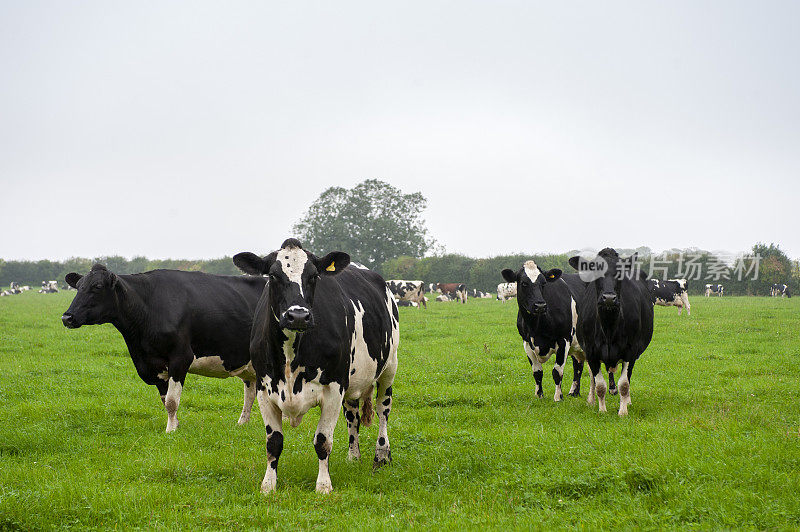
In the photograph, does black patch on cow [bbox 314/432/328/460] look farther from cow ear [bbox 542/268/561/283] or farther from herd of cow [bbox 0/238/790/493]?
cow ear [bbox 542/268/561/283]

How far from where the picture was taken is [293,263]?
6.49m

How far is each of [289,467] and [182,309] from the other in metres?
3.89

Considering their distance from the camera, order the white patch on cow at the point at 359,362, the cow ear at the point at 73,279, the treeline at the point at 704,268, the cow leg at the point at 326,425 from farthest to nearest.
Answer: the treeline at the point at 704,268, the cow ear at the point at 73,279, the white patch on cow at the point at 359,362, the cow leg at the point at 326,425

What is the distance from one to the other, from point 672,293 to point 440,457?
29221mm

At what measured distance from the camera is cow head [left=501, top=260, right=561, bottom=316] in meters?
11.8

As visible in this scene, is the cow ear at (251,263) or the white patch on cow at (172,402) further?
the white patch on cow at (172,402)

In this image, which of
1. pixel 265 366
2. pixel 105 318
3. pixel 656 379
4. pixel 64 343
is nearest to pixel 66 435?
pixel 105 318

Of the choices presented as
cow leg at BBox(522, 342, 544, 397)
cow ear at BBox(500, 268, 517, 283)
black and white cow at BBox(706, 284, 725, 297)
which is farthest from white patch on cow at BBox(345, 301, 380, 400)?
black and white cow at BBox(706, 284, 725, 297)

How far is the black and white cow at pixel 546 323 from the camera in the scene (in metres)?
12.0

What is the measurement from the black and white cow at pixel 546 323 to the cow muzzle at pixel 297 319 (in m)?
6.54

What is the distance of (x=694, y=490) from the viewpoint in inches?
241

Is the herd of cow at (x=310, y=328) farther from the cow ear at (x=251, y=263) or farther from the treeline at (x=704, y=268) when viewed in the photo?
the treeline at (x=704, y=268)

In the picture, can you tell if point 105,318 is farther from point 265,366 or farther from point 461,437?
point 461,437

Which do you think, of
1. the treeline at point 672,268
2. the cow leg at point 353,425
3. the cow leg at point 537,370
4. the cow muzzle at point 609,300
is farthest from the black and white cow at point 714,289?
the cow leg at point 353,425
